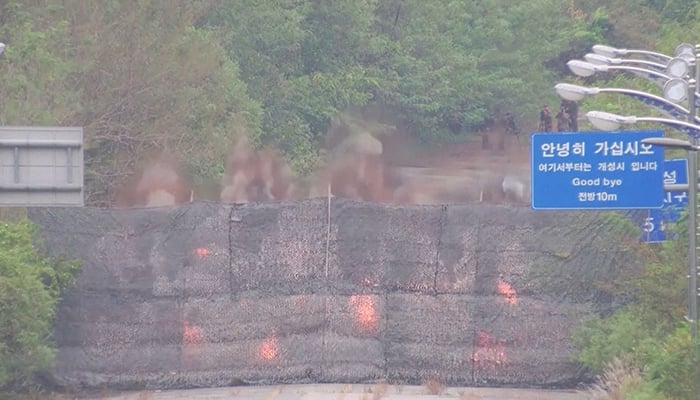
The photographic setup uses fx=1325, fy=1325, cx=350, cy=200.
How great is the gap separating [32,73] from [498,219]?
35.7 feet

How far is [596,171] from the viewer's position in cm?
2206

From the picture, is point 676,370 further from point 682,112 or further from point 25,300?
point 25,300

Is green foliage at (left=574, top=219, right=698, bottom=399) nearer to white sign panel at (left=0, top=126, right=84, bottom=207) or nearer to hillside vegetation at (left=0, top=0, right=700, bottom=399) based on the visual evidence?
hillside vegetation at (left=0, top=0, right=700, bottom=399)

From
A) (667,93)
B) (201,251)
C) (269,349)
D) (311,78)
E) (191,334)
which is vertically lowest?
(269,349)

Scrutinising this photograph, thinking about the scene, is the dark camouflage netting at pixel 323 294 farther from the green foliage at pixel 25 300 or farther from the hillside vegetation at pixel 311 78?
the hillside vegetation at pixel 311 78

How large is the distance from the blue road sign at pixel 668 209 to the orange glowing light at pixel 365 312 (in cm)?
501

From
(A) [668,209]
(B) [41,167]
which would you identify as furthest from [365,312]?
(B) [41,167]

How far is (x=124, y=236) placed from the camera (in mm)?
24281

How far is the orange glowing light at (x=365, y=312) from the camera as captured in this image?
2409 centimetres

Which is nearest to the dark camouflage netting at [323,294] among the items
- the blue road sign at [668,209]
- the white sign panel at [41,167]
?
the blue road sign at [668,209]

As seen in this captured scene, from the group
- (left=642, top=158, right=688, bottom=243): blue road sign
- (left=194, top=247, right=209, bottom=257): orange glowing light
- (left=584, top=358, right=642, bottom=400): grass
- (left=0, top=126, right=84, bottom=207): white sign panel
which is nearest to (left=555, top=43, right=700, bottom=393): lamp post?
(left=584, top=358, right=642, bottom=400): grass

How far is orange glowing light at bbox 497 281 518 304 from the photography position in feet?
78.9

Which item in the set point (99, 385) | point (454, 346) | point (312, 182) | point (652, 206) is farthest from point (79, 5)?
point (652, 206)

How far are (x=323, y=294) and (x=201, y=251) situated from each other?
7.80ft
